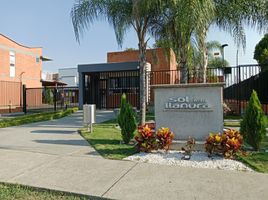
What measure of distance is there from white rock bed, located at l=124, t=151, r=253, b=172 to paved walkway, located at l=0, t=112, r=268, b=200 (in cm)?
32

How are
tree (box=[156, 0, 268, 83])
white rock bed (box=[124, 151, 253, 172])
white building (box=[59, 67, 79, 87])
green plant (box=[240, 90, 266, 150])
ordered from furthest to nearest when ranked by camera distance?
white building (box=[59, 67, 79, 87])
tree (box=[156, 0, 268, 83])
green plant (box=[240, 90, 266, 150])
white rock bed (box=[124, 151, 253, 172])

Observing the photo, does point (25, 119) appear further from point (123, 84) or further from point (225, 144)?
point (225, 144)

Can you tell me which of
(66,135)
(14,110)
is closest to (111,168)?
(66,135)

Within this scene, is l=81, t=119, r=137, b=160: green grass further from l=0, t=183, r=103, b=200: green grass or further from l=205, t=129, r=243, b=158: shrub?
l=0, t=183, r=103, b=200: green grass

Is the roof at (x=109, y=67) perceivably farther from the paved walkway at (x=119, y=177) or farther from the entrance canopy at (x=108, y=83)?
the paved walkway at (x=119, y=177)

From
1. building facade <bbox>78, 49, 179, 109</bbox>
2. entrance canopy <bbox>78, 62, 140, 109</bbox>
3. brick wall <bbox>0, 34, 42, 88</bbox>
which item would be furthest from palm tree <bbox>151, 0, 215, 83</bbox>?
brick wall <bbox>0, 34, 42, 88</bbox>

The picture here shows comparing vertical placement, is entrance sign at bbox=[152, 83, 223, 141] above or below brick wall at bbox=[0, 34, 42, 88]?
below

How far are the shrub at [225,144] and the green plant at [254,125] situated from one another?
0.65m

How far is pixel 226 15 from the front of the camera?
43.0 ft

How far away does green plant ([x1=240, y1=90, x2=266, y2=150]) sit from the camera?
671 centimetres

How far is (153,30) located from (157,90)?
246 inches

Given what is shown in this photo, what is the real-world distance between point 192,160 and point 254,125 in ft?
5.99

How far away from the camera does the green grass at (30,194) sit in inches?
170

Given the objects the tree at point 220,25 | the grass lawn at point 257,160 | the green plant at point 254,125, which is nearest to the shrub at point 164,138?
the grass lawn at point 257,160
